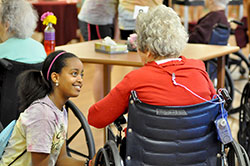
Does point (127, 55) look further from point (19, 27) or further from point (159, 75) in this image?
point (159, 75)

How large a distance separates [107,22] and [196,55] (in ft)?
4.30

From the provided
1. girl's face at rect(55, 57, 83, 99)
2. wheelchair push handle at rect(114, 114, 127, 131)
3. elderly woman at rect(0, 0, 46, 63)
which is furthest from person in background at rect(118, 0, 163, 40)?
wheelchair push handle at rect(114, 114, 127, 131)

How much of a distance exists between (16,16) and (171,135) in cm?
126

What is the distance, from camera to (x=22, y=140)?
1.77 meters

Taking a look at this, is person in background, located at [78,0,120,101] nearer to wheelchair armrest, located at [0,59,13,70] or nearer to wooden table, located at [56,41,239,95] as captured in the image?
wooden table, located at [56,41,239,95]

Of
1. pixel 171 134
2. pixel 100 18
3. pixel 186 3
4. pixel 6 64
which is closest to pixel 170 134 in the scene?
pixel 171 134

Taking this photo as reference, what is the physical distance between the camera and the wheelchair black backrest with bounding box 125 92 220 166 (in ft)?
5.05

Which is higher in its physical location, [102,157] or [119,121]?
[119,121]

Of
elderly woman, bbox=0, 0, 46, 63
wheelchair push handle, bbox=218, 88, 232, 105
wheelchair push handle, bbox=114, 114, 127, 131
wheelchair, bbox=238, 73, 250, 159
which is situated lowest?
wheelchair, bbox=238, 73, 250, 159

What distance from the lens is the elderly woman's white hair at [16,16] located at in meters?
2.37

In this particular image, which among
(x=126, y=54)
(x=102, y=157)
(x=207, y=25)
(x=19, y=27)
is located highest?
(x=19, y=27)

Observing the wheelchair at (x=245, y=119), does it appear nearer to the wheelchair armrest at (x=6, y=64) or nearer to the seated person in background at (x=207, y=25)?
the seated person in background at (x=207, y=25)

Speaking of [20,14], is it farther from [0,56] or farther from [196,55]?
[196,55]

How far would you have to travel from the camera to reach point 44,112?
1.75 m
